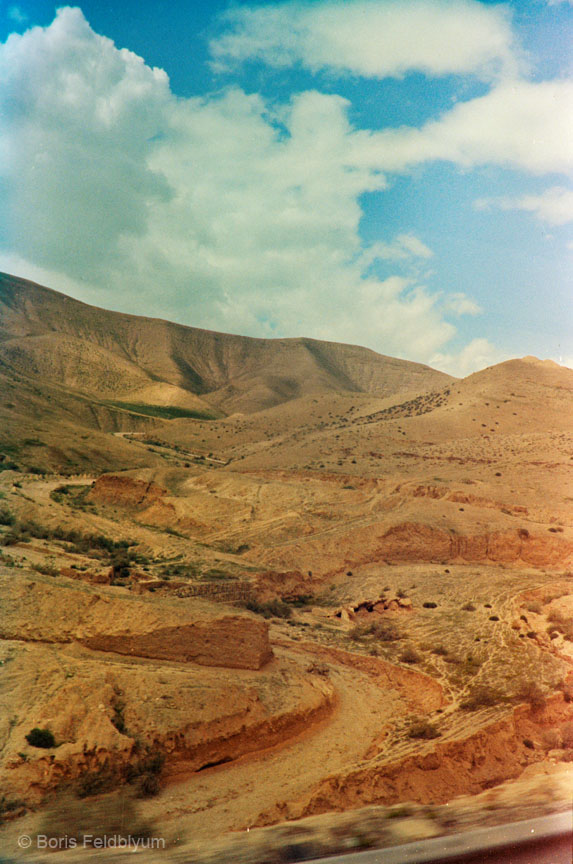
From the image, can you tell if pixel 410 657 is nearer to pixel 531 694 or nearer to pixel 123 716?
pixel 531 694

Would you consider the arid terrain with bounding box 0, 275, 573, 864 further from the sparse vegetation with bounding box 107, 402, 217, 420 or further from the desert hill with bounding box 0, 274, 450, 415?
the desert hill with bounding box 0, 274, 450, 415

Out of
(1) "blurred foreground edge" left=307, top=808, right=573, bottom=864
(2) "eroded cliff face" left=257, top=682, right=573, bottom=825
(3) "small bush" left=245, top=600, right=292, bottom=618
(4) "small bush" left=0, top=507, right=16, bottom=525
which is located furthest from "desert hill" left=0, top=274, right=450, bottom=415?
(1) "blurred foreground edge" left=307, top=808, right=573, bottom=864

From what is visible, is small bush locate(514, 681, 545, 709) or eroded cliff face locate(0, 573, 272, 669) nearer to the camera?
eroded cliff face locate(0, 573, 272, 669)

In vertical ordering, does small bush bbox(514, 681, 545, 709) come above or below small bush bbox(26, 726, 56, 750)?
above

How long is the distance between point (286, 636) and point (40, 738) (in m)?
9.50

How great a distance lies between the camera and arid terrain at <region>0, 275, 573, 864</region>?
7719 millimetres

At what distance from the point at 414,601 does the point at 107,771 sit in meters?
14.4

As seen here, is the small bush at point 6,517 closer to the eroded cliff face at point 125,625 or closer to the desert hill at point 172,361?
the eroded cliff face at point 125,625

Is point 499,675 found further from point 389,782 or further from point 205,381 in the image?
point 205,381

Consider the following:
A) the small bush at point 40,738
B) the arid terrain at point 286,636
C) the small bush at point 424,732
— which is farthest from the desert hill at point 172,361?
the small bush at point 424,732

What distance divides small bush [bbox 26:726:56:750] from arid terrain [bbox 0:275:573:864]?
0.08 ft

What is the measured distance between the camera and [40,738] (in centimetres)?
820

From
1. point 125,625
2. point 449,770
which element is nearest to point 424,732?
point 449,770

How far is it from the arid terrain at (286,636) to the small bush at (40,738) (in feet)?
0.08
